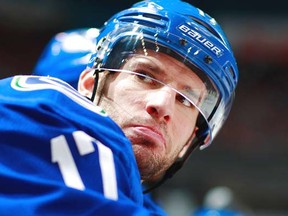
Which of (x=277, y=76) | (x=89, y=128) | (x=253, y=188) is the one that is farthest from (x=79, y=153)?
(x=277, y=76)

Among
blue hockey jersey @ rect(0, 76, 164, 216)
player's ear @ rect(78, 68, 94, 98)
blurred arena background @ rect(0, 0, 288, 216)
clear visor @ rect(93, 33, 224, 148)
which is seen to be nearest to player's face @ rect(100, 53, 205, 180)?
clear visor @ rect(93, 33, 224, 148)

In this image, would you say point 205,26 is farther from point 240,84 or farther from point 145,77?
point 240,84

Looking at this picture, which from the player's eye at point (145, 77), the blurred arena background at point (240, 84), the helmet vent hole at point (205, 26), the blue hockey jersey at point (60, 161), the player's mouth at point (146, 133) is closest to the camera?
the blue hockey jersey at point (60, 161)

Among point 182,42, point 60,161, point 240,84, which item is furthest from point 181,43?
point 240,84

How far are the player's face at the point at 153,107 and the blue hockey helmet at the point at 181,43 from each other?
3cm

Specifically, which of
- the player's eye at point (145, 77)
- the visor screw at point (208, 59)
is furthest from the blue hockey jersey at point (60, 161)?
the visor screw at point (208, 59)

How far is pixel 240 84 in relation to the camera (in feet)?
23.9

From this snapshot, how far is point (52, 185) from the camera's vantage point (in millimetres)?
A: 876

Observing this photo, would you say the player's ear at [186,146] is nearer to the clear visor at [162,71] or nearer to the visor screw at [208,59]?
the clear visor at [162,71]

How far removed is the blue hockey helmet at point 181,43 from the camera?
1.51m

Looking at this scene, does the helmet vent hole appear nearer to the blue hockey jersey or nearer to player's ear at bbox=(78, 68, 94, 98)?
player's ear at bbox=(78, 68, 94, 98)

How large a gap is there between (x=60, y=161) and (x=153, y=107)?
500mm

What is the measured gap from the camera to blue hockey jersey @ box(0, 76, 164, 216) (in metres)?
0.87

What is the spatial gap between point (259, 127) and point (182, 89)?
550 cm
